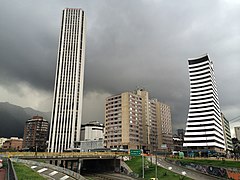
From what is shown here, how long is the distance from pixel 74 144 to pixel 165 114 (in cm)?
8934

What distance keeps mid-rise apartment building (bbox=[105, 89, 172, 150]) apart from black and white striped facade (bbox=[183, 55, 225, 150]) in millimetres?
31596

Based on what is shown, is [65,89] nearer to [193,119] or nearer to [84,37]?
[84,37]

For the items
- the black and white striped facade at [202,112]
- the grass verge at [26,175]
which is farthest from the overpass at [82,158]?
the black and white striped facade at [202,112]

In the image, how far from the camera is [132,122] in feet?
499

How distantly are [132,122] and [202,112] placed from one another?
53150mm

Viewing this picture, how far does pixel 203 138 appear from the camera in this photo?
142125 millimetres

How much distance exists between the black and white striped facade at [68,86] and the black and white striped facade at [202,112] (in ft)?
305

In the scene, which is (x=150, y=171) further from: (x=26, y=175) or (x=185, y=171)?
(x=26, y=175)

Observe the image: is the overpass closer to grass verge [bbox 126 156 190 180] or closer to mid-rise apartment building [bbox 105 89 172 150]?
grass verge [bbox 126 156 190 180]

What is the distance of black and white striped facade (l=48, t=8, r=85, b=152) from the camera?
174 metres

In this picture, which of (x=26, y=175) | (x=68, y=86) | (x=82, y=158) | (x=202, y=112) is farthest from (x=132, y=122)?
(x=26, y=175)

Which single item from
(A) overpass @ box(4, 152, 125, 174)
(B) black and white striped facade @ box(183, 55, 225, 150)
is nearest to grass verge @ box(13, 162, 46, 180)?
(A) overpass @ box(4, 152, 125, 174)

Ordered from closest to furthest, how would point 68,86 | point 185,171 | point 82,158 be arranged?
point 185,171 → point 82,158 → point 68,86

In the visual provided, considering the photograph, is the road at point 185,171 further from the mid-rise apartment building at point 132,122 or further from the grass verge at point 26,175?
the mid-rise apartment building at point 132,122
